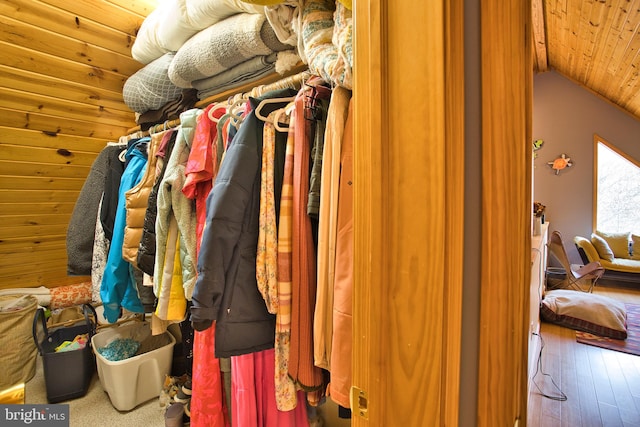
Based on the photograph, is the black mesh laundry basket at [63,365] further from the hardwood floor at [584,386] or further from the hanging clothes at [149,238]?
the hardwood floor at [584,386]

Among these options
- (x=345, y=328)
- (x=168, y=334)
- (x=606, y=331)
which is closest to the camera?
(x=345, y=328)

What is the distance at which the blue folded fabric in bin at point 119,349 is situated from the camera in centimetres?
190

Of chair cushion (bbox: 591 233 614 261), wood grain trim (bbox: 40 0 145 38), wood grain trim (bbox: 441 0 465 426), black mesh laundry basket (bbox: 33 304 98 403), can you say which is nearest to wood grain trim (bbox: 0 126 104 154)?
wood grain trim (bbox: 40 0 145 38)

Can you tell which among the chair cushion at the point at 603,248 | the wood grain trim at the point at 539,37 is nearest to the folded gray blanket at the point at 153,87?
the wood grain trim at the point at 539,37

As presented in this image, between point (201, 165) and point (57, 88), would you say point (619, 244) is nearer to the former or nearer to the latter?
point (201, 165)

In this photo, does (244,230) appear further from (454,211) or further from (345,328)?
(454,211)

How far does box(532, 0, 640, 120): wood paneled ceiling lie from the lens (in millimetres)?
2531

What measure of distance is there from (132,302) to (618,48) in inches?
181

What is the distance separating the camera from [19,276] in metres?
2.29

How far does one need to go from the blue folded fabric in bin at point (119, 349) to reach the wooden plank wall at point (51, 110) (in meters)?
0.95

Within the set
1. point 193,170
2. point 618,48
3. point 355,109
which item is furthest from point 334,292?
point 618,48

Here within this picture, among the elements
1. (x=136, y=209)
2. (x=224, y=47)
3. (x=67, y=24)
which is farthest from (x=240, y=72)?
(x=67, y=24)

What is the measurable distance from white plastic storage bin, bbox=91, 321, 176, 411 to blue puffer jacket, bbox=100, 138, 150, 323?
0.44 m

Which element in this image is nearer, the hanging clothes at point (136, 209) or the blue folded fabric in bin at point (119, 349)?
the hanging clothes at point (136, 209)
